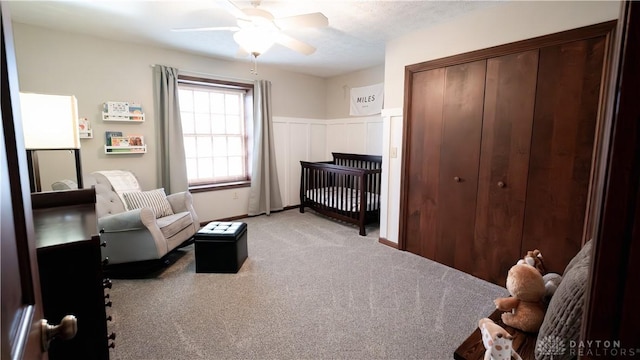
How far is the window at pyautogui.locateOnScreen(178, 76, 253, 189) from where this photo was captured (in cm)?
404

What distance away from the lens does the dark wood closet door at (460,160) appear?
254 centimetres

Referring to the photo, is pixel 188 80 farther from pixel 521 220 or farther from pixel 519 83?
pixel 521 220

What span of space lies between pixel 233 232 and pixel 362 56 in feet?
8.89

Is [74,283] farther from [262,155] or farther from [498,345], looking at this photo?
[262,155]

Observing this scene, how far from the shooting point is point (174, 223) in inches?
112

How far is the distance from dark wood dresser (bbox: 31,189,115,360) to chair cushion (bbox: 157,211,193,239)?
157 centimetres

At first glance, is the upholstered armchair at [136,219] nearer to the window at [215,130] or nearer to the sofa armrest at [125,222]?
the sofa armrest at [125,222]

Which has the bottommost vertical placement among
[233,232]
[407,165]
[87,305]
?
[233,232]

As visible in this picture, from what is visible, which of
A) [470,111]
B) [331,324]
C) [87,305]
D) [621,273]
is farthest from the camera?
[470,111]

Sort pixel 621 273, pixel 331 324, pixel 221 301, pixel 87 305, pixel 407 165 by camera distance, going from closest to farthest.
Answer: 1. pixel 621 273
2. pixel 87 305
3. pixel 331 324
4. pixel 221 301
5. pixel 407 165

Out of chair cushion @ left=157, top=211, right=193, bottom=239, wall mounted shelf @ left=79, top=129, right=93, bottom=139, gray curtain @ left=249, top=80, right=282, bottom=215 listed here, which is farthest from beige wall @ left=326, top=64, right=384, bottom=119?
wall mounted shelf @ left=79, top=129, right=93, bottom=139

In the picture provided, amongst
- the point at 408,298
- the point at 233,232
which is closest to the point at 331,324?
the point at 408,298

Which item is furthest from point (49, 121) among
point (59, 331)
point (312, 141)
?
point (312, 141)

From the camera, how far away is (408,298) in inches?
90.5
